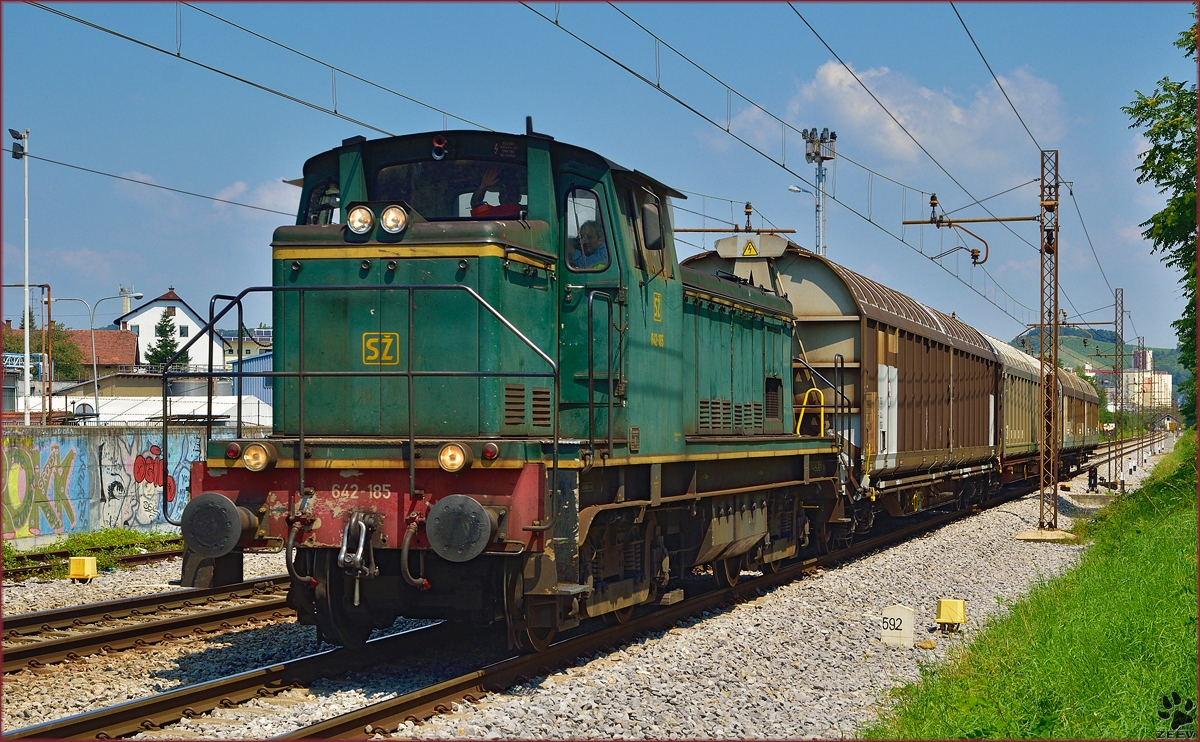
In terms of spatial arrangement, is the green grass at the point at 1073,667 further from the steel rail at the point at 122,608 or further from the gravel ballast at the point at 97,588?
the gravel ballast at the point at 97,588

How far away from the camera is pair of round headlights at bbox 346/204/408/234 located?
25.0 feet

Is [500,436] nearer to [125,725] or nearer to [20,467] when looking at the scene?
[125,725]

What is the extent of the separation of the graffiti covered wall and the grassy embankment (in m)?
0.34

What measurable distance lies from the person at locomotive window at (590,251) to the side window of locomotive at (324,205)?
1.88m

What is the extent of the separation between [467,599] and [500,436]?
117cm

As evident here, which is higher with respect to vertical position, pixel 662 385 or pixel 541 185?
pixel 541 185

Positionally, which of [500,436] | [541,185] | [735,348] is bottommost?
[500,436]

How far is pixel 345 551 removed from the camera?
7.10m

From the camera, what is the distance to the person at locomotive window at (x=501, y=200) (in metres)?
8.09

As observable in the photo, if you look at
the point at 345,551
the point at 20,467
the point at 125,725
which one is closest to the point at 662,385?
the point at 345,551

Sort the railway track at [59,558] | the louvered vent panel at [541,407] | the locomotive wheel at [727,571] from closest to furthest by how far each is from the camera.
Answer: the louvered vent panel at [541,407] → the locomotive wheel at [727,571] → the railway track at [59,558]

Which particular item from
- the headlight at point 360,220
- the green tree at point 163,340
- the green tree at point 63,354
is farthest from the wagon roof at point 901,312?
the green tree at point 63,354

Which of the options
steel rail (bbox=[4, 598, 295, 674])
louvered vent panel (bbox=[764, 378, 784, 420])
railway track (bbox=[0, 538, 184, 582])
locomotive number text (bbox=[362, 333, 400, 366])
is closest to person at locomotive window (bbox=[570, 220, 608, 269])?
locomotive number text (bbox=[362, 333, 400, 366])

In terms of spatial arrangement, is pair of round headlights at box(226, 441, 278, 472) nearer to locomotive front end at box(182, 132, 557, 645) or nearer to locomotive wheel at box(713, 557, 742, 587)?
locomotive front end at box(182, 132, 557, 645)
